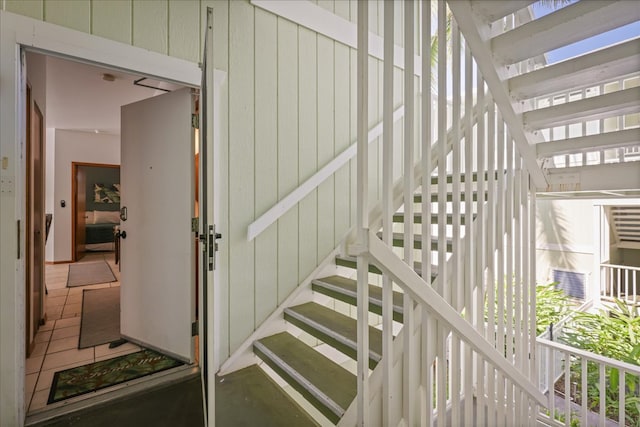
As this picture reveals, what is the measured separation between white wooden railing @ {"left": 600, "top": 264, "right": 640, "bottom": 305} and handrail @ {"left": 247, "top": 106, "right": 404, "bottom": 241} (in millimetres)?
4671

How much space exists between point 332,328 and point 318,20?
2.44 metres

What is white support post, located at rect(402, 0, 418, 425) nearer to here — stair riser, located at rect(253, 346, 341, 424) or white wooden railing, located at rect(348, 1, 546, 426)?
white wooden railing, located at rect(348, 1, 546, 426)

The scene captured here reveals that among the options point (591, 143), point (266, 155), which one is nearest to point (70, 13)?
point (266, 155)

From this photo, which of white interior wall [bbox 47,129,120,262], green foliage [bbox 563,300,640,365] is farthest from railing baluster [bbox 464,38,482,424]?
white interior wall [bbox 47,129,120,262]

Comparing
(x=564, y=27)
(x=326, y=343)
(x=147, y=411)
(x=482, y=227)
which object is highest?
(x=564, y=27)

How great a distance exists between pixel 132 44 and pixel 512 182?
243 cm

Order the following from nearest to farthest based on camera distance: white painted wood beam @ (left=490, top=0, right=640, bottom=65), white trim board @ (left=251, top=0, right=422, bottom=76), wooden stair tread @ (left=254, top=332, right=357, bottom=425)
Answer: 1. white painted wood beam @ (left=490, top=0, right=640, bottom=65)
2. wooden stair tread @ (left=254, top=332, right=357, bottom=425)
3. white trim board @ (left=251, top=0, right=422, bottom=76)

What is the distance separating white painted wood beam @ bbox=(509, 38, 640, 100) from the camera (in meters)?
1.32

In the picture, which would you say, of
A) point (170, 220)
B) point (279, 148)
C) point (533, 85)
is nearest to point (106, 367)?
point (170, 220)

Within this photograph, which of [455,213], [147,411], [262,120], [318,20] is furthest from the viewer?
[318,20]

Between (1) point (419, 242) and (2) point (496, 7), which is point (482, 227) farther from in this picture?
(2) point (496, 7)

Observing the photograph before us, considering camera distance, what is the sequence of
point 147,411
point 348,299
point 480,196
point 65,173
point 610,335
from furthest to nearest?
point 65,173 → point 610,335 → point 348,299 → point 147,411 → point 480,196

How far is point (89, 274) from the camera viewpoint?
16.0 feet

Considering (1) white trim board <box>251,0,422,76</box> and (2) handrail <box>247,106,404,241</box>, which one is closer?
(2) handrail <box>247,106,404,241</box>
